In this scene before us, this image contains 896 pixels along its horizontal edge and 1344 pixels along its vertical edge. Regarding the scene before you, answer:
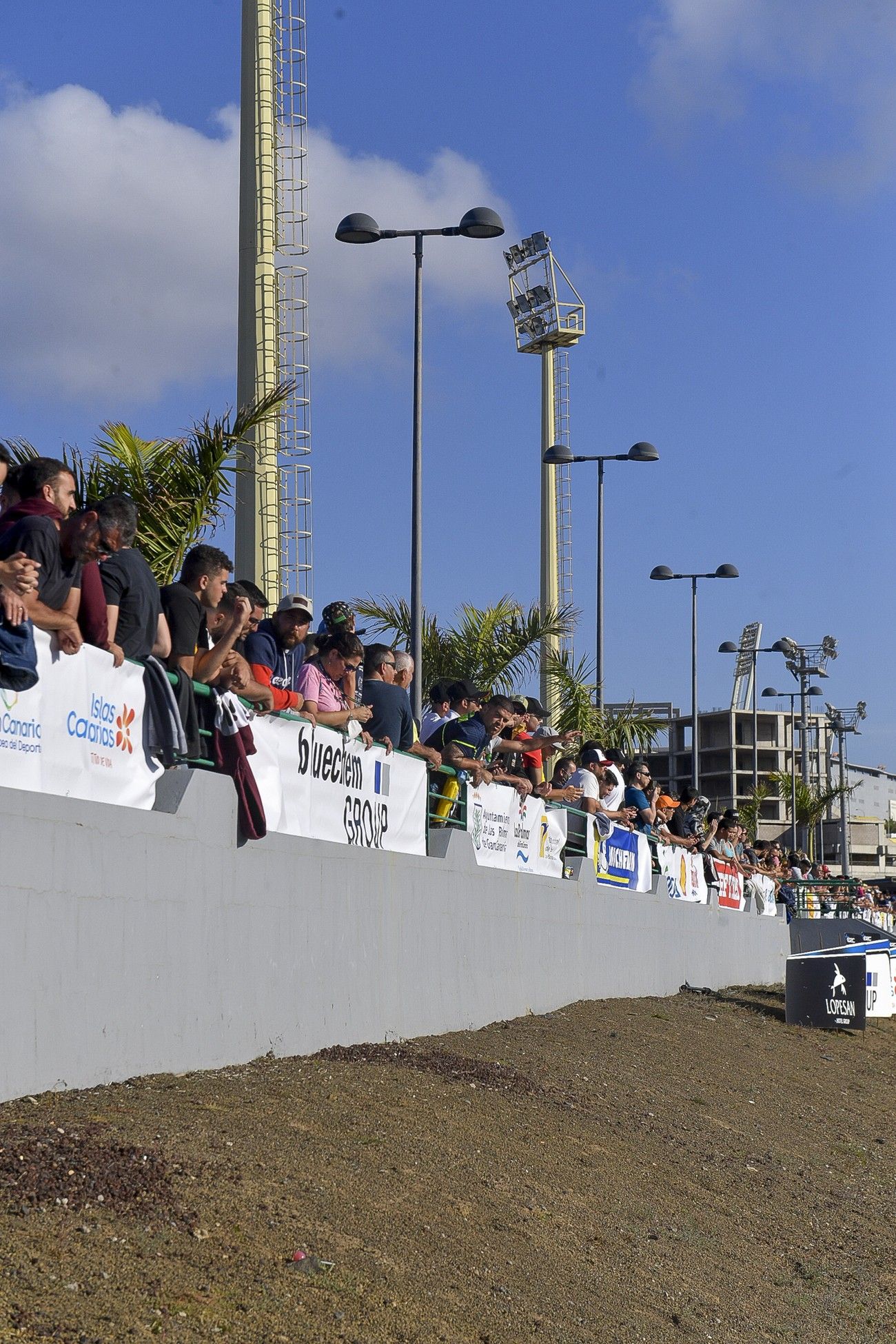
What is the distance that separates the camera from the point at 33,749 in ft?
25.3

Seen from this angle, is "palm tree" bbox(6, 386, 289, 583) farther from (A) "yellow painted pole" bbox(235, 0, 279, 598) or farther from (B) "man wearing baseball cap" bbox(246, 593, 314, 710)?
(A) "yellow painted pole" bbox(235, 0, 279, 598)

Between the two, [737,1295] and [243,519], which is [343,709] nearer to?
[737,1295]

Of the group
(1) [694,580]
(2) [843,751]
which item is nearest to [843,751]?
(2) [843,751]

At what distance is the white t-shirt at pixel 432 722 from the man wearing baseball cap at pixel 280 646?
370 centimetres

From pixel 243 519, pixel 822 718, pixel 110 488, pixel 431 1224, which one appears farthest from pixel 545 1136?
pixel 822 718

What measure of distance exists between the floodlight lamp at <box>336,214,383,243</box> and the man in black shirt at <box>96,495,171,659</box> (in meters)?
10.6

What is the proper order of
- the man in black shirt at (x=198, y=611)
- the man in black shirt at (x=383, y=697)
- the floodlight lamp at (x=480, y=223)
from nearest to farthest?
the man in black shirt at (x=198, y=611) < the man in black shirt at (x=383, y=697) < the floodlight lamp at (x=480, y=223)

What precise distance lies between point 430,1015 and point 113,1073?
5.16 metres

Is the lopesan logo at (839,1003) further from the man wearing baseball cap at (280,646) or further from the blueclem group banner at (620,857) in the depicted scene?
the man wearing baseball cap at (280,646)

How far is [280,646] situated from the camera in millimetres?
10953

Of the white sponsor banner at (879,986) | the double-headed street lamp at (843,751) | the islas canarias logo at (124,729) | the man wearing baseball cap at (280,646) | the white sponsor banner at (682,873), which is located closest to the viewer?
the islas canarias logo at (124,729)

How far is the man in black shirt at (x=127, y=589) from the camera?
25.8ft

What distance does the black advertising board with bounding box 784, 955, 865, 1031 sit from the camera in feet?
66.7

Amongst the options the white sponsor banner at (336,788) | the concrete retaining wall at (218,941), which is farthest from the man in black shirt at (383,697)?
the concrete retaining wall at (218,941)
